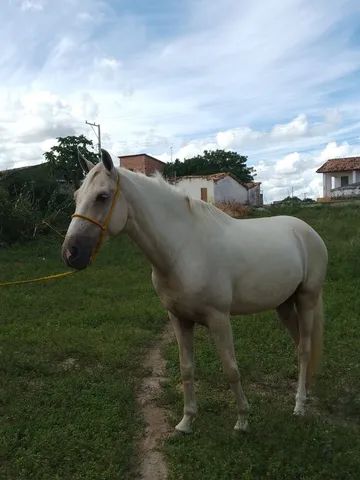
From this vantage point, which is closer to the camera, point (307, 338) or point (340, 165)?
point (307, 338)

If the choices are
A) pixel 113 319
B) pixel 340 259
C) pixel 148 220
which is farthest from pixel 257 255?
pixel 340 259

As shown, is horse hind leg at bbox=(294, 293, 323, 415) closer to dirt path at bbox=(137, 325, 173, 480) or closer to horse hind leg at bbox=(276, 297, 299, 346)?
horse hind leg at bbox=(276, 297, 299, 346)

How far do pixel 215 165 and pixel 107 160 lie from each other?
42.4 m

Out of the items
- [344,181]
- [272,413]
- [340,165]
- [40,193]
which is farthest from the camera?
[344,181]

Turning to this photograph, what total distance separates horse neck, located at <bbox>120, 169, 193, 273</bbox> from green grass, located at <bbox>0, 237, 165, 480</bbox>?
1.46 m

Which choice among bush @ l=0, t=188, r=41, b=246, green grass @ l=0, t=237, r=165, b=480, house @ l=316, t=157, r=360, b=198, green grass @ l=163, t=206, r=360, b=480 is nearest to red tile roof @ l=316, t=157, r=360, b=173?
house @ l=316, t=157, r=360, b=198

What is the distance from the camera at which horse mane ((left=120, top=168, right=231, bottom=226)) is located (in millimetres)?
3395

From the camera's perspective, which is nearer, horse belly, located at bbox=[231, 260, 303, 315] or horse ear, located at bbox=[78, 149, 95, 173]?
horse ear, located at bbox=[78, 149, 95, 173]

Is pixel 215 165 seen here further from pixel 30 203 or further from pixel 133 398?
pixel 133 398

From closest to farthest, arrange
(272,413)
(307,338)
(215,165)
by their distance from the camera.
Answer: (272,413) < (307,338) < (215,165)

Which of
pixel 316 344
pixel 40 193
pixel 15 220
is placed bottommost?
pixel 316 344

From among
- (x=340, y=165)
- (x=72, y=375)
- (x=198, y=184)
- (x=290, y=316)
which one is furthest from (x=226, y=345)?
(x=340, y=165)

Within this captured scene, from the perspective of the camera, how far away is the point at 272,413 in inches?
158

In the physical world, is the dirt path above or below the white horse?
below
